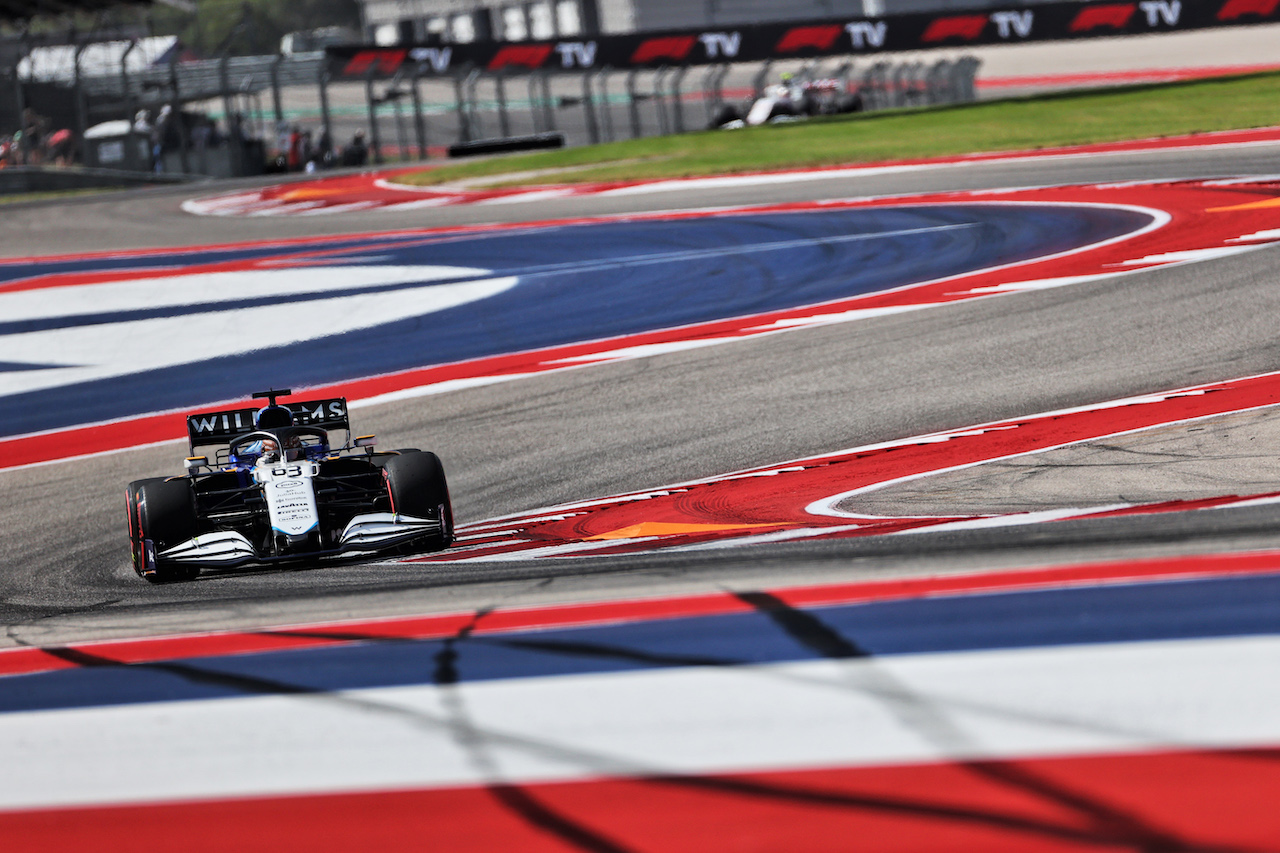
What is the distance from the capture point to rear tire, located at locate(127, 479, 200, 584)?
640cm

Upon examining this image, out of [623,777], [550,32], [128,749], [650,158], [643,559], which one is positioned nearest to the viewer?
[623,777]

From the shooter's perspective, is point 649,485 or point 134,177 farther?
point 134,177

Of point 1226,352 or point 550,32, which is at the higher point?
point 550,32

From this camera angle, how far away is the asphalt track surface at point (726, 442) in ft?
13.9

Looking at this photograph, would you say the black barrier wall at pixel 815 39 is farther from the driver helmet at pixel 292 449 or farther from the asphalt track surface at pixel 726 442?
the driver helmet at pixel 292 449

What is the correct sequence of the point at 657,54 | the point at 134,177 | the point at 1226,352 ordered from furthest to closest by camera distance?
the point at 657,54
the point at 134,177
the point at 1226,352

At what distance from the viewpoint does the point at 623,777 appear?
2752 mm

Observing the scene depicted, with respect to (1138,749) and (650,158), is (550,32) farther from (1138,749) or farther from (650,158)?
(1138,749)

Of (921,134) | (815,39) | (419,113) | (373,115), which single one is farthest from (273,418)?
(815,39)

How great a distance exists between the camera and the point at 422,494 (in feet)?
22.0

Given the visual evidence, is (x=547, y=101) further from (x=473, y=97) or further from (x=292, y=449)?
(x=292, y=449)

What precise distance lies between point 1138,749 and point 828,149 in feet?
66.4

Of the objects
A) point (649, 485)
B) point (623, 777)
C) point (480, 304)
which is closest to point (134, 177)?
point (480, 304)

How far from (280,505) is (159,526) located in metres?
0.57
